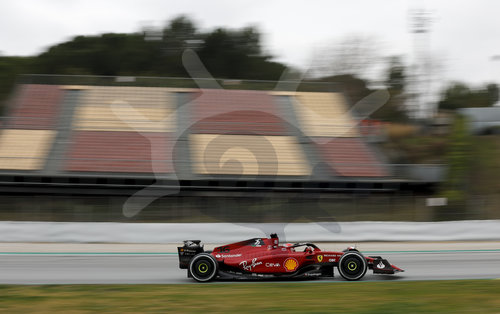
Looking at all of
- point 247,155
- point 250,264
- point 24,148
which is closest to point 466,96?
point 247,155

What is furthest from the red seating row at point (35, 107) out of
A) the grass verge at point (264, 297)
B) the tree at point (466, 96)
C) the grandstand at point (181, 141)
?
the tree at point (466, 96)

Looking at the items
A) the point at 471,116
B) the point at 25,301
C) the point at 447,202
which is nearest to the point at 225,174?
the point at 447,202

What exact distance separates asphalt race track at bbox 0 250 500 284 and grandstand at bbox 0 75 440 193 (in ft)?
23.1

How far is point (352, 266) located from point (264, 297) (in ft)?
7.05

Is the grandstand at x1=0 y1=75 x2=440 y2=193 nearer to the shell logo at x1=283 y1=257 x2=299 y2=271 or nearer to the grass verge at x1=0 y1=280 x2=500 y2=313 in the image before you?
the shell logo at x1=283 y1=257 x2=299 y2=271

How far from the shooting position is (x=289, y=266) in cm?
946

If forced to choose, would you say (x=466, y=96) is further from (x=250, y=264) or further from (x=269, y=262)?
(x=250, y=264)

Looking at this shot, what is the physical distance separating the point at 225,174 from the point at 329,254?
11846 mm

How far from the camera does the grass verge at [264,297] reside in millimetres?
7363

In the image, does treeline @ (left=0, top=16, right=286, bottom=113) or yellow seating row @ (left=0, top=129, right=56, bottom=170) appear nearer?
yellow seating row @ (left=0, top=129, right=56, bottom=170)

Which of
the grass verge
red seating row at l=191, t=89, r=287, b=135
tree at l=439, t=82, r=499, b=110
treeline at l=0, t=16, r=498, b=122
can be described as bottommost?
the grass verge

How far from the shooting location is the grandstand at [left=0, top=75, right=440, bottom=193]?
2089 cm

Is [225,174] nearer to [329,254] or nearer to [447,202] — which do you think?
[447,202]

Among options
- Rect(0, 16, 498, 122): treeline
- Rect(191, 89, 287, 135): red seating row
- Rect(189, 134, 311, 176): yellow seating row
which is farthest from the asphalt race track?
Rect(0, 16, 498, 122): treeline
